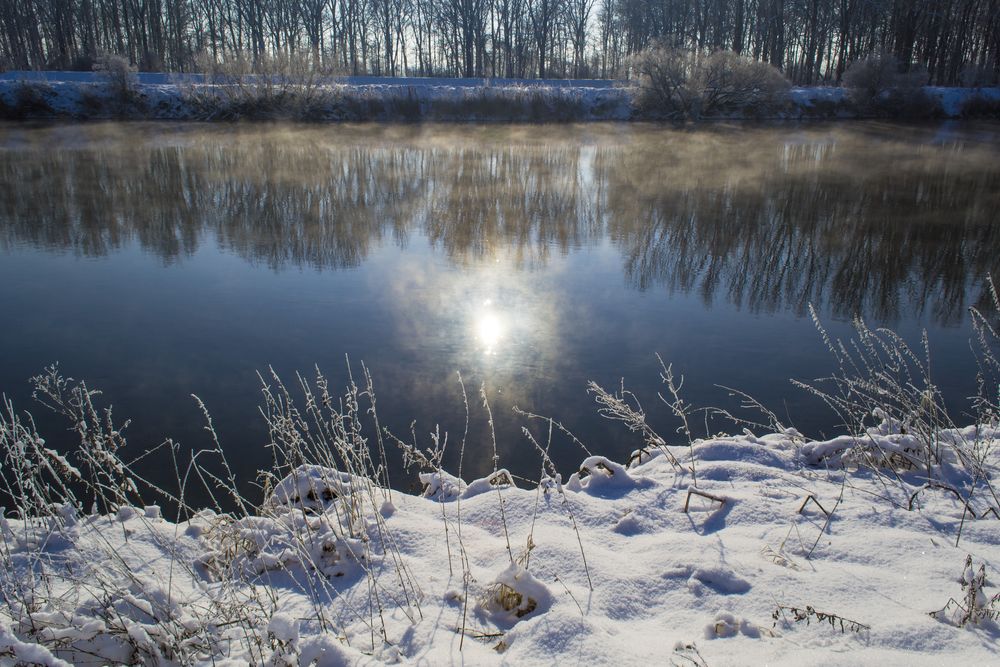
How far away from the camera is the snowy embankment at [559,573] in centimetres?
236

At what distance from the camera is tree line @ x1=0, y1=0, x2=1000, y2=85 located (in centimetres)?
4159

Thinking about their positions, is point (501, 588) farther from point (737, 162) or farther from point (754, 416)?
point (737, 162)

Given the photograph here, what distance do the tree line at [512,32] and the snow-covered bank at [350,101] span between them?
958 centimetres

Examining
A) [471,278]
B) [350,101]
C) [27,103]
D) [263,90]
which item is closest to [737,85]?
[350,101]

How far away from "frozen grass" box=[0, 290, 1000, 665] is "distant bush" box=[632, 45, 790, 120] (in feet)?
88.6

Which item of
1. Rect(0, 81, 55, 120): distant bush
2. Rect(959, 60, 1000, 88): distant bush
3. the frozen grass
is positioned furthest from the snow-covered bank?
the frozen grass

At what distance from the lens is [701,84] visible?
28703 mm

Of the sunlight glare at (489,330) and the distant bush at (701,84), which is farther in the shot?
the distant bush at (701,84)

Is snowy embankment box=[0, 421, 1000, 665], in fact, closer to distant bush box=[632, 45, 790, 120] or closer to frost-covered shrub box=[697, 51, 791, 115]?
distant bush box=[632, 45, 790, 120]

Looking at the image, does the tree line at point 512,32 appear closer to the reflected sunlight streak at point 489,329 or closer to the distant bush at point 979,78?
the distant bush at point 979,78

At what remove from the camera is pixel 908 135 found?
80.4 feet

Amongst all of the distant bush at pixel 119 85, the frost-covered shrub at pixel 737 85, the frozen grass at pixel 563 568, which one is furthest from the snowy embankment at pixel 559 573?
the distant bush at pixel 119 85

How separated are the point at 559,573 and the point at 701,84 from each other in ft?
95.7

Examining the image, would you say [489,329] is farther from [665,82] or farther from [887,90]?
[887,90]
